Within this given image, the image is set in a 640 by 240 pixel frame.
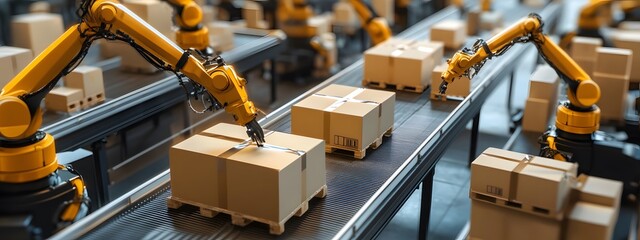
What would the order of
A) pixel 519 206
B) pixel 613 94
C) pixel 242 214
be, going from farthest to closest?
pixel 613 94, pixel 519 206, pixel 242 214

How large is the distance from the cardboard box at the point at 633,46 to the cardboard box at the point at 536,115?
1741 millimetres

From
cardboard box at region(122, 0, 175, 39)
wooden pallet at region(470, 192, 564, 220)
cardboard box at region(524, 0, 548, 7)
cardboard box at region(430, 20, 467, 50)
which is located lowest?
wooden pallet at region(470, 192, 564, 220)

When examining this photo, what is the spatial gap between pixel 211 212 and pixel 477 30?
7563 millimetres

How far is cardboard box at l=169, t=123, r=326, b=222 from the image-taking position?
14.1 feet

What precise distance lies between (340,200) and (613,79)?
455 centimetres

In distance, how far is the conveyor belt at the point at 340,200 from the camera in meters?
4.40

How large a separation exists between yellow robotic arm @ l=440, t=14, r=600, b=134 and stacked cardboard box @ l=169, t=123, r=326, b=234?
6.02 ft

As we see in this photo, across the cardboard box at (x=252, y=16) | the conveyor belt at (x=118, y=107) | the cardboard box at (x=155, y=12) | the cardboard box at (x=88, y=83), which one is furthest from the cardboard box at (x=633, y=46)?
the cardboard box at (x=88, y=83)

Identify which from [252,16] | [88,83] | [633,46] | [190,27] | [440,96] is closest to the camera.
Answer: [88,83]

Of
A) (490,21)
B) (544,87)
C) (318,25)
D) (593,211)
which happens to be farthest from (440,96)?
(318,25)

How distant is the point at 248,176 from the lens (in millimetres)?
4352

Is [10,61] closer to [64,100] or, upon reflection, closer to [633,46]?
[64,100]

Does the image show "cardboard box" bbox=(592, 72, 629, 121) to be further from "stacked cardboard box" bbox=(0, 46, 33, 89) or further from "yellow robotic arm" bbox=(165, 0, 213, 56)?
"stacked cardboard box" bbox=(0, 46, 33, 89)

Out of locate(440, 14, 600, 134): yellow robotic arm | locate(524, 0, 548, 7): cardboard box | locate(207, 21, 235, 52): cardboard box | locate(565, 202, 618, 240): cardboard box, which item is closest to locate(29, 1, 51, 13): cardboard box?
locate(207, 21, 235, 52): cardboard box
